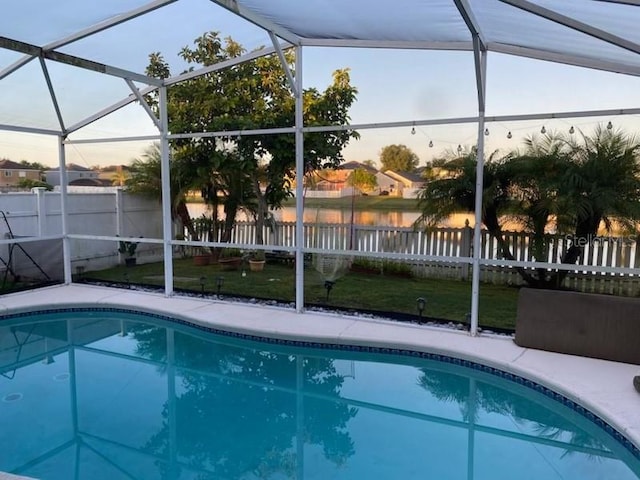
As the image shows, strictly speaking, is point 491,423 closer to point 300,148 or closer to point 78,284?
point 300,148

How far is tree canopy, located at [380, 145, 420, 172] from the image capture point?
672 centimetres

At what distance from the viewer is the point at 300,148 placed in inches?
242

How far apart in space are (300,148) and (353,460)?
3.81 meters

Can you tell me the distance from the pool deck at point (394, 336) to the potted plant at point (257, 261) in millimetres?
1840

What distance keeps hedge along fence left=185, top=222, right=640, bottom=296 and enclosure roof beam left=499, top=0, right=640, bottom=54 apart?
3126mm

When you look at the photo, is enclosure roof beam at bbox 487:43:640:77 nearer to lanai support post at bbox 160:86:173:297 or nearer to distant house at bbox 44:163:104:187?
lanai support post at bbox 160:86:173:297

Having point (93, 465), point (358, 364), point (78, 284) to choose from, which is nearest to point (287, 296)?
point (358, 364)

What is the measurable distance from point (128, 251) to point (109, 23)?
18.5 ft

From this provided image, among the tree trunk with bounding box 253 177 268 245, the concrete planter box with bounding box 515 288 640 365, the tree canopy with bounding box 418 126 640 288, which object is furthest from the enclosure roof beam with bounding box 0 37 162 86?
the concrete planter box with bounding box 515 288 640 365

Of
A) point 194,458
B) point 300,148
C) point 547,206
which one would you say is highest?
point 300,148

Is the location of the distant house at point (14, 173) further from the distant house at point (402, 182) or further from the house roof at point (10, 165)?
the distant house at point (402, 182)

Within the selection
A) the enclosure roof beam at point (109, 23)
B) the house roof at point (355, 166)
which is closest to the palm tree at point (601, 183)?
the house roof at point (355, 166)

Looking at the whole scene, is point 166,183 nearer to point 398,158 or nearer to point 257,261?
point 257,261

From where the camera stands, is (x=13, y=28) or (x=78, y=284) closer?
(x=13, y=28)
